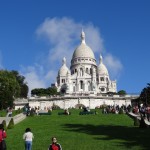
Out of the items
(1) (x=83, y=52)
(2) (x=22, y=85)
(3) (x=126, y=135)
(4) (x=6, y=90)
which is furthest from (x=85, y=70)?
(3) (x=126, y=135)

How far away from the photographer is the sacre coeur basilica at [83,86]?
96250 mm

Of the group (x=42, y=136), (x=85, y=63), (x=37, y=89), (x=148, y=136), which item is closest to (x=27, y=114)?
(x=42, y=136)

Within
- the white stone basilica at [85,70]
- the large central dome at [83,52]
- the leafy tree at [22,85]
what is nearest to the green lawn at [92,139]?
the leafy tree at [22,85]

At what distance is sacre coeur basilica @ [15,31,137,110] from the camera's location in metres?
96.2

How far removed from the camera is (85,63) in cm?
14488

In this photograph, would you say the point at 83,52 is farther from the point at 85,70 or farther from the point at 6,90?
the point at 6,90

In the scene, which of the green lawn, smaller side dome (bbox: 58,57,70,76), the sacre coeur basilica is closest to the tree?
the sacre coeur basilica

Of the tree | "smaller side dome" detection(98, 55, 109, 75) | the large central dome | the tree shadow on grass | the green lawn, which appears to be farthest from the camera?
"smaller side dome" detection(98, 55, 109, 75)

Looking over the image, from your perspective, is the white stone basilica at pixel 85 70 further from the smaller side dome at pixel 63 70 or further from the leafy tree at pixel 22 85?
the leafy tree at pixel 22 85

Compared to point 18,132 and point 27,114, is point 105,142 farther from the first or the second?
point 27,114

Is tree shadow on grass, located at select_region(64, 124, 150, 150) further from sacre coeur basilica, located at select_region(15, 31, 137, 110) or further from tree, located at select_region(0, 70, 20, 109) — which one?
sacre coeur basilica, located at select_region(15, 31, 137, 110)

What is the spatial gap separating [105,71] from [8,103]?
8147 centimetres

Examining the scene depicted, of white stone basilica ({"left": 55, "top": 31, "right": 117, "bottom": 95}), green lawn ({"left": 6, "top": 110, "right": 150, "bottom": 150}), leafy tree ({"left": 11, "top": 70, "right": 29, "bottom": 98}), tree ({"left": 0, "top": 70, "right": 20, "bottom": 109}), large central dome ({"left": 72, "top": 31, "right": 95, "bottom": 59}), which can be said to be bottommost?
green lawn ({"left": 6, "top": 110, "right": 150, "bottom": 150})

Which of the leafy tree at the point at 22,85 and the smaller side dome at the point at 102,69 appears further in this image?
the smaller side dome at the point at 102,69
